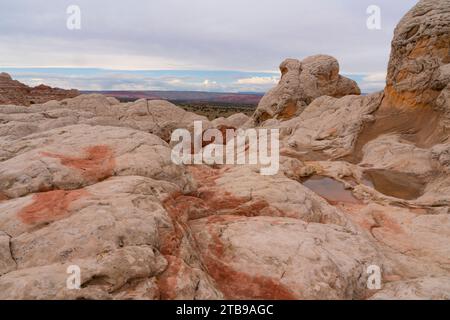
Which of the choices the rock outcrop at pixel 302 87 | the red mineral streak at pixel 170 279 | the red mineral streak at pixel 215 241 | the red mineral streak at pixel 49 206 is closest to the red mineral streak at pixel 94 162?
the red mineral streak at pixel 49 206

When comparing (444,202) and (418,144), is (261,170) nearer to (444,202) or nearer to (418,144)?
(444,202)

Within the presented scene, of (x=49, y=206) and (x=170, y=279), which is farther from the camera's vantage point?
(x=49, y=206)

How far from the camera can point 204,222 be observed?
1125 centimetres

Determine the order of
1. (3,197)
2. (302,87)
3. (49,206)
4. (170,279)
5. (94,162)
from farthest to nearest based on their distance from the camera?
(302,87) → (94,162) → (3,197) → (49,206) → (170,279)

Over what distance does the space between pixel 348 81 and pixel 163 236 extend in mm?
42831

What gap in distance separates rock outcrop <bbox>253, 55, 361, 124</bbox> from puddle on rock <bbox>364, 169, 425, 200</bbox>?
21572mm

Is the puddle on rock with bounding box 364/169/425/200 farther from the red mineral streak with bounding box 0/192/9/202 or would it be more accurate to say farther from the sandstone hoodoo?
the red mineral streak with bounding box 0/192/9/202

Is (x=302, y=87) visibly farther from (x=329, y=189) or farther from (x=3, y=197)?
(x=3, y=197)

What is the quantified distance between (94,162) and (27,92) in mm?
63412

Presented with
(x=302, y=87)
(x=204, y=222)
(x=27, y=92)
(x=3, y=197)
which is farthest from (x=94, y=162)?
(x=27, y=92)

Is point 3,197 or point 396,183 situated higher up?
point 3,197

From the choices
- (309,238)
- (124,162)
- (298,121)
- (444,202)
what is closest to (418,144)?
(444,202)

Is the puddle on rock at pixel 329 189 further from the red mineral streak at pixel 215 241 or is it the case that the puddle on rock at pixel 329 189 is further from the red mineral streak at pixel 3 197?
the red mineral streak at pixel 3 197

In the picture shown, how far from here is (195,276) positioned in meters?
7.83
